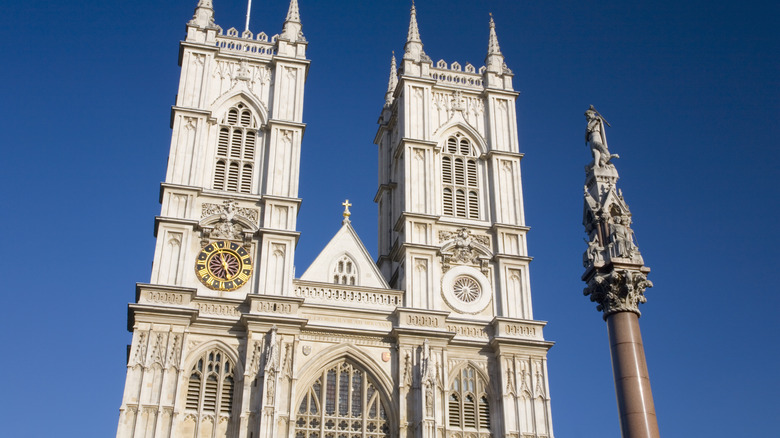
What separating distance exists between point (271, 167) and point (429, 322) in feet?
27.6

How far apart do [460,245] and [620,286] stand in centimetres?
1623

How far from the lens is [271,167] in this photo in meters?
33.4

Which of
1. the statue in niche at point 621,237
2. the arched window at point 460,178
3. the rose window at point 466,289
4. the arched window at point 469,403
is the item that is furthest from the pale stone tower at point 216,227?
the statue in niche at point 621,237

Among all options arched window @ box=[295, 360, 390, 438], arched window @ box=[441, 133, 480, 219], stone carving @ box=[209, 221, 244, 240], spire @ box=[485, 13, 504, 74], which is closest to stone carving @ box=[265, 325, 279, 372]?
arched window @ box=[295, 360, 390, 438]

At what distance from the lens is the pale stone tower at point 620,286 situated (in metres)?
16.6

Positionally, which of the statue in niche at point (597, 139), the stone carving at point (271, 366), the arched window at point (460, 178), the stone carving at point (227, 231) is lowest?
the stone carving at point (271, 366)

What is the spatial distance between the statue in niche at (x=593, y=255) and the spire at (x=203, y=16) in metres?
22.9

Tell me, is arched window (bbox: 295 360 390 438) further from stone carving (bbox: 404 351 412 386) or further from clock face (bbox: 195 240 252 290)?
clock face (bbox: 195 240 252 290)

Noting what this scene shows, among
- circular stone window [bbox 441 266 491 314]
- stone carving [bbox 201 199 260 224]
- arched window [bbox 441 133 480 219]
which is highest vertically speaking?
arched window [bbox 441 133 480 219]

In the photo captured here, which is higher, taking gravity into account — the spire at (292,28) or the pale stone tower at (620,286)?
the spire at (292,28)

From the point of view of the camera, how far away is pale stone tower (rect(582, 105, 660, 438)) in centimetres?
1662

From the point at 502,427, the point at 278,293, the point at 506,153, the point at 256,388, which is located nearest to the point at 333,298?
the point at 278,293

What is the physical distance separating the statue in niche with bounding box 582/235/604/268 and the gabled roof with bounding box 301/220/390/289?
15.1 meters

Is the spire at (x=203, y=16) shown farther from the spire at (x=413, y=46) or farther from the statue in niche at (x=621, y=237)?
the statue in niche at (x=621, y=237)
